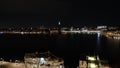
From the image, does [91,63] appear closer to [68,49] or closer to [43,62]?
[43,62]

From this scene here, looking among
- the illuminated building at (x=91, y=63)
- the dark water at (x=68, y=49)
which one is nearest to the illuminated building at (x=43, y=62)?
the dark water at (x=68, y=49)

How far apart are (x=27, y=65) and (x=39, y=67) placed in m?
1.18

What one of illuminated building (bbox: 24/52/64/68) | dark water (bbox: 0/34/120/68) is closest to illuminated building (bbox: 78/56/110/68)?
dark water (bbox: 0/34/120/68)

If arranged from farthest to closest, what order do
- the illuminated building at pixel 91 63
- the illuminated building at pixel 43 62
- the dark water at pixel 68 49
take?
1. the dark water at pixel 68 49
2. the illuminated building at pixel 43 62
3. the illuminated building at pixel 91 63

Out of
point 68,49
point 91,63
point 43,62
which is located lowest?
point 68,49

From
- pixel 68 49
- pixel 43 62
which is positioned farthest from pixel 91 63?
pixel 68 49

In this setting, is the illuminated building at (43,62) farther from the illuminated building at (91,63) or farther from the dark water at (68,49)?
the illuminated building at (91,63)

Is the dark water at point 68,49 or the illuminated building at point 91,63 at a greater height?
the illuminated building at point 91,63

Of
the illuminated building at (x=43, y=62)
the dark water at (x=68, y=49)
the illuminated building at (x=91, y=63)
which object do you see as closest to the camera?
the illuminated building at (x=91, y=63)

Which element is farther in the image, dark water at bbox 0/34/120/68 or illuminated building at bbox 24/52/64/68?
dark water at bbox 0/34/120/68

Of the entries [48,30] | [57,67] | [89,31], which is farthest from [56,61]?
[89,31]

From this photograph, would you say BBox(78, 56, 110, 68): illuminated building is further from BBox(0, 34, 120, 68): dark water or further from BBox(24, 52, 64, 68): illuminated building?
BBox(24, 52, 64, 68): illuminated building

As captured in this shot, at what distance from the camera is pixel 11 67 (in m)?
18.9

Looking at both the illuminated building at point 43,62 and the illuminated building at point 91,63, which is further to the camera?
the illuminated building at point 43,62
